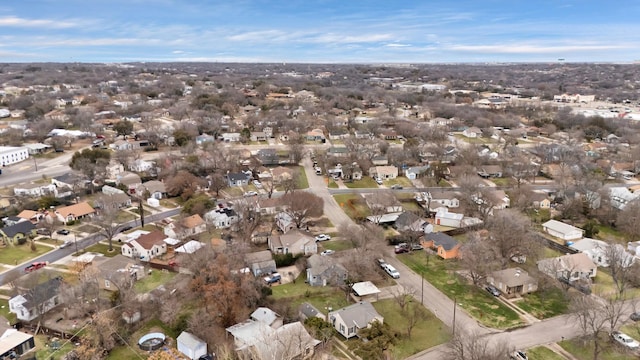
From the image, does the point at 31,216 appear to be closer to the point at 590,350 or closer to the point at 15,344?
the point at 15,344

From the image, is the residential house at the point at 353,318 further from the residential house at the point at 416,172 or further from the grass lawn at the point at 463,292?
the residential house at the point at 416,172

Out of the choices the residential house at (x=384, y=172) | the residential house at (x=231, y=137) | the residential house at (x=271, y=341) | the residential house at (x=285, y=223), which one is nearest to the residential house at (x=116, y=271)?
the residential house at (x=271, y=341)

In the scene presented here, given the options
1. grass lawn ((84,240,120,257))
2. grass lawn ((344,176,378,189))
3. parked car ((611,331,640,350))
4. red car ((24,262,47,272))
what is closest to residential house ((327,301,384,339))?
parked car ((611,331,640,350))

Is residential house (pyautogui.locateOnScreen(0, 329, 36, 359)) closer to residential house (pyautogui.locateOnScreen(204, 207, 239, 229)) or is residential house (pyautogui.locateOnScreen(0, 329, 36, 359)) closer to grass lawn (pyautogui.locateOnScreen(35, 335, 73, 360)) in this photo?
grass lawn (pyautogui.locateOnScreen(35, 335, 73, 360))

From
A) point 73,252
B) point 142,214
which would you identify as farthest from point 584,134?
point 73,252

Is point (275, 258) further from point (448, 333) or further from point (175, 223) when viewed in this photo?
point (448, 333)

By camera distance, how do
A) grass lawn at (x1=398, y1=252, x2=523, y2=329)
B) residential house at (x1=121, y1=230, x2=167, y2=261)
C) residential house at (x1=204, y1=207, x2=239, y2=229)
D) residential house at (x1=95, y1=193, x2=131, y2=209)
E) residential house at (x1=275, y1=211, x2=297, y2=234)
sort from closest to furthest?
grass lawn at (x1=398, y1=252, x2=523, y2=329), residential house at (x1=121, y1=230, x2=167, y2=261), residential house at (x1=275, y1=211, x2=297, y2=234), residential house at (x1=204, y1=207, x2=239, y2=229), residential house at (x1=95, y1=193, x2=131, y2=209)

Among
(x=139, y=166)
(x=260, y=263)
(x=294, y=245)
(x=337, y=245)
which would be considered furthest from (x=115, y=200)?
(x=337, y=245)
